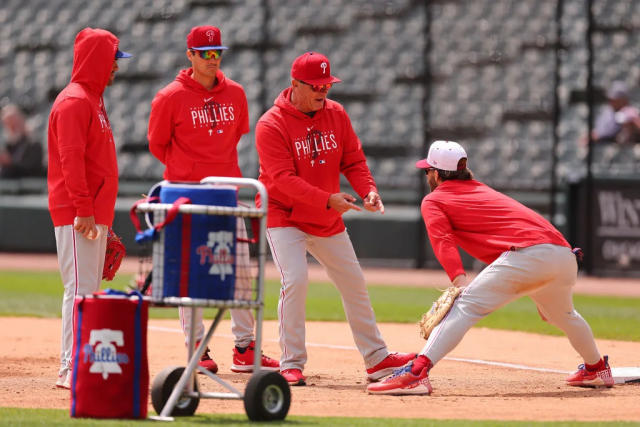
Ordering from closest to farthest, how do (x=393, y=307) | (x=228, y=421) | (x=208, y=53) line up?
(x=228, y=421) < (x=208, y=53) < (x=393, y=307)

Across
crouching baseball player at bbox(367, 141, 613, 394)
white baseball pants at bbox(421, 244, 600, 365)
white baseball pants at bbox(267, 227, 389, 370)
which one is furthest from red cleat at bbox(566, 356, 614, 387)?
white baseball pants at bbox(267, 227, 389, 370)

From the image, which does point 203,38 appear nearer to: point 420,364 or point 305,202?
point 305,202

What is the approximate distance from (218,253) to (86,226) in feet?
5.01

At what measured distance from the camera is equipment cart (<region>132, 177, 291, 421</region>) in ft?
17.0

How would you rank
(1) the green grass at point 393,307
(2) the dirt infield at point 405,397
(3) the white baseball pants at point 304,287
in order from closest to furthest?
(2) the dirt infield at point 405,397 < (3) the white baseball pants at point 304,287 < (1) the green grass at point 393,307

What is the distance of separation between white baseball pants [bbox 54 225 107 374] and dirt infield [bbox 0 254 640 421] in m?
0.31

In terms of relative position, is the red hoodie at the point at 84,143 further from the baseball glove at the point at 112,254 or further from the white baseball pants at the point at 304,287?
the white baseball pants at the point at 304,287

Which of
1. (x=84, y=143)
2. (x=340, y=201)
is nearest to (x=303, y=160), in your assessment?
(x=340, y=201)

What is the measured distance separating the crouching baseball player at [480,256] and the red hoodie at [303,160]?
523 mm

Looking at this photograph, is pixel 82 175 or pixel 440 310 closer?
pixel 82 175

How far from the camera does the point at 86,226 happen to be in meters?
6.51

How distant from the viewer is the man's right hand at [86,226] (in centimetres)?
650

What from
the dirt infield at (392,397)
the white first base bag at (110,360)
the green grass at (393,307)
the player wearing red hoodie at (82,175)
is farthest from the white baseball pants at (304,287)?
the green grass at (393,307)

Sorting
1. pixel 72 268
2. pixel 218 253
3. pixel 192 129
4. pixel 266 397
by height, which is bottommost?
pixel 266 397
